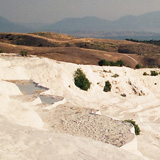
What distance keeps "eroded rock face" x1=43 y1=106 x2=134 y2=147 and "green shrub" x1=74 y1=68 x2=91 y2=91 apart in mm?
14703

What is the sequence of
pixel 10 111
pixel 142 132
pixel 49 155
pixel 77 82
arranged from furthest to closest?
pixel 77 82 < pixel 142 132 < pixel 10 111 < pixel 49 155

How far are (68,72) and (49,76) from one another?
327cm

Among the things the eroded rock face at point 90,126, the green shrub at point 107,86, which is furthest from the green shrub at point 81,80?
the eroded rock face at point 90,126

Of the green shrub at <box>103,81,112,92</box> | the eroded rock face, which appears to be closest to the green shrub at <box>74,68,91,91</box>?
the green shrub at <box>103,81,112,92</box>

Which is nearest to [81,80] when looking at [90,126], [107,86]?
[107,86]

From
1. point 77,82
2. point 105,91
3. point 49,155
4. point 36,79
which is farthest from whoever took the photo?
point 105,91

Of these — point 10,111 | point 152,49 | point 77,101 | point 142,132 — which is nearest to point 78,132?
point 10,111

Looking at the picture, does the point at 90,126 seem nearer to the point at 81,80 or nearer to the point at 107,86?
the point at 81,80

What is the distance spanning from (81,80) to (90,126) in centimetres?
1833

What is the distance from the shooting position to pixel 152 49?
345 feet

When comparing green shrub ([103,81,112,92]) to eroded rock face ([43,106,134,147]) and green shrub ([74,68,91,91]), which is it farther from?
eroded rock face ([43,106,134,147])

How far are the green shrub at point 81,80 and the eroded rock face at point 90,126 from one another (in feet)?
48.2

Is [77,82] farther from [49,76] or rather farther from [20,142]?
[20,142]

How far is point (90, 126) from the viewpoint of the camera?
17.4m
